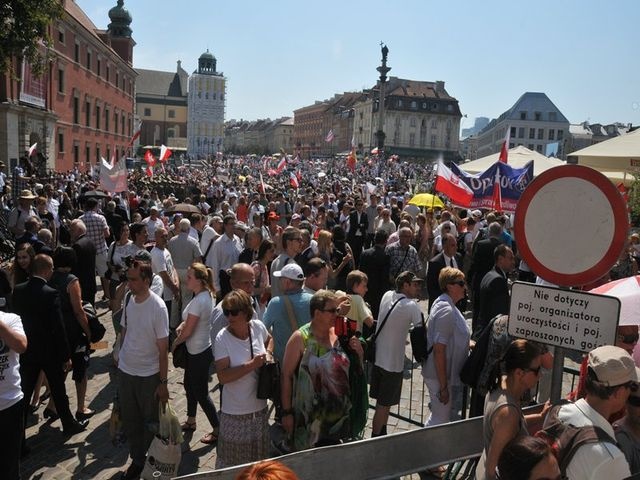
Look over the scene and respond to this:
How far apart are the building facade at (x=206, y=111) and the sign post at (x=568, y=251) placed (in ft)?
482

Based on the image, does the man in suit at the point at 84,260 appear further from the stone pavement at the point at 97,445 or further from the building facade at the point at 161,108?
the building facade at the point at 161,108

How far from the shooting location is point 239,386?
421 cm

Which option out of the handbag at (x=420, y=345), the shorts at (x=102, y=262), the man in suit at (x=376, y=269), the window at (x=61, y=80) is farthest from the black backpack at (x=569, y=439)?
the window at (x=61, y=80)

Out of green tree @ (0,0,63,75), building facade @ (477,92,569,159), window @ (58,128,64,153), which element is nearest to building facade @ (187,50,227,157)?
building facade @ (477,92,569,159)

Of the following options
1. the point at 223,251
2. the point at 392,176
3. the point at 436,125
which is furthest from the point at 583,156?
the point at 436,125

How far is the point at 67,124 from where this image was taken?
4247 cm

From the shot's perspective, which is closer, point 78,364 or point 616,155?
point 78,364

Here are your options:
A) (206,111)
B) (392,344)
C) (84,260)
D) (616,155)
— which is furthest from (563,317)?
(206,111)

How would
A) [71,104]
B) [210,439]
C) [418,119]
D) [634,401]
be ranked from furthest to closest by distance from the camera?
[418,119] < [71,104] < [210,439] < [634,401]

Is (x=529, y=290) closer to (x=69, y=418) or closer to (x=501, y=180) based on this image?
(x=69, y=418)

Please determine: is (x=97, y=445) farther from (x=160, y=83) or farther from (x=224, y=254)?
(x=160, y=83)

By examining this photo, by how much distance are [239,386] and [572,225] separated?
2464mm

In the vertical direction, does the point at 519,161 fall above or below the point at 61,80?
below

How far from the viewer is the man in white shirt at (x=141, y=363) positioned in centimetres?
484
